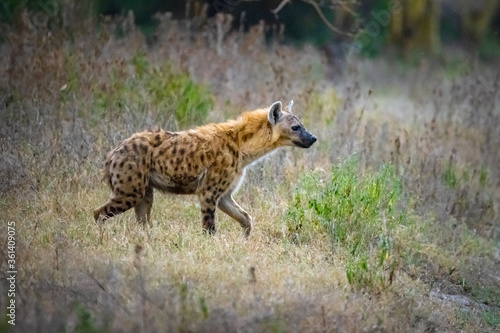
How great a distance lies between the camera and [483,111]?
1147 cm

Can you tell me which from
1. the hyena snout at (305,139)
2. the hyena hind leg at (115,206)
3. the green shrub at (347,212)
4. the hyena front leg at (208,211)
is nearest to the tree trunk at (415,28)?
the green shrub at (347,212)

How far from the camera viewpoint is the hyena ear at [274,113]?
736cm

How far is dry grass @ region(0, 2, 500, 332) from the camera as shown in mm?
5234

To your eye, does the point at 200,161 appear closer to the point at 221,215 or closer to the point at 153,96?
the point at 221,215

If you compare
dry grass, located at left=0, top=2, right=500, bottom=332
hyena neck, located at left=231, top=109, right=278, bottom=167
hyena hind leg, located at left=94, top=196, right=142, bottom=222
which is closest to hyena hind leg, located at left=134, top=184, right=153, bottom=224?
dry grass, located at left=0, top=2, right=500, bottom=332

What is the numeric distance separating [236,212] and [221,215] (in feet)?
2.21

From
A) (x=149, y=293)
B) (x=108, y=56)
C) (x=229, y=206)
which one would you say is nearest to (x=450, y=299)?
(x=229, y=206)

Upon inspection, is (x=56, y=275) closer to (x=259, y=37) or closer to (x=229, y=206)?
(x=229, y=206)

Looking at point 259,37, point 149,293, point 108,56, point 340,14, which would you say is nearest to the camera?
point 149,293

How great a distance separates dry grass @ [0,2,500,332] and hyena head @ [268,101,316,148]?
68 cm

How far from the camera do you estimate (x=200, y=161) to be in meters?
7.02

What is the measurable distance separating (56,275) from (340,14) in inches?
511

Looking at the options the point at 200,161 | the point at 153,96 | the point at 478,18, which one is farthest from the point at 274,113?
the point at 478,18

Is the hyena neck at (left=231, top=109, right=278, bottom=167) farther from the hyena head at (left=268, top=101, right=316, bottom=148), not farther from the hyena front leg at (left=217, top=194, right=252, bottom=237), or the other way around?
the hyena front leg at (left=217, top=194, right=252, bottom=237)
